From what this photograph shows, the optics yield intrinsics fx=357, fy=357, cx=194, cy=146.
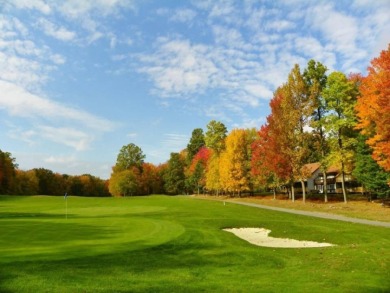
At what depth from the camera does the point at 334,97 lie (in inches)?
1886

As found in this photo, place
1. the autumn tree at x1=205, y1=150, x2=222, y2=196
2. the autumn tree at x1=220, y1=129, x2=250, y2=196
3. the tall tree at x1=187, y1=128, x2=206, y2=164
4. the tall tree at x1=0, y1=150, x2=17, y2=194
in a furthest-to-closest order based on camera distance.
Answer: the tall tree at x1=187, y1=128, x2=206, y2=164, the tall tree at x1=0, y1=150, x2=17, y2=194, the autumn tree at x1=205, y1=150, x2=222, y2=196, the autumn tree at x1=220, y1=129, x2=250, y2=196

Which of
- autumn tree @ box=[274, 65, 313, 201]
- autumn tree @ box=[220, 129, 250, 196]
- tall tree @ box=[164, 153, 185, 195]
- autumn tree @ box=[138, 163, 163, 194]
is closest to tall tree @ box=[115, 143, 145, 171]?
autumn tree @ box=[138, 163, 163, 194]

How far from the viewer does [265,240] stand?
74.1 ft

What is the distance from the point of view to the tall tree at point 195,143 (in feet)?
385

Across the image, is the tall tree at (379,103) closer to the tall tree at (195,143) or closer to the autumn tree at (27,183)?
the tall tree at (195,143)

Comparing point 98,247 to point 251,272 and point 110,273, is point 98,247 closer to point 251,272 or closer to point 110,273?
point 110,273

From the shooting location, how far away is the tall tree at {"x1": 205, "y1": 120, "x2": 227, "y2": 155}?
8476cm

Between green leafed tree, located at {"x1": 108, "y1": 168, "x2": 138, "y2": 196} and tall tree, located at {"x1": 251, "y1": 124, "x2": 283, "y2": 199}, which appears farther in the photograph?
green leafed tree, located at {"x1": 108, "y1": 168, "x2": 138, "y2": 196}

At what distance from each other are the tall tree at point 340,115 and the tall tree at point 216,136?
37860mm

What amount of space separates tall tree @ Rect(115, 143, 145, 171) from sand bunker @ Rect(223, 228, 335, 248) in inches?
4194

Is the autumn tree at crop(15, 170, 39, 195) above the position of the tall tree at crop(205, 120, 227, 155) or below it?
below

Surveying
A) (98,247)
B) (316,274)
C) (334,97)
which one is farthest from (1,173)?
(316,274)

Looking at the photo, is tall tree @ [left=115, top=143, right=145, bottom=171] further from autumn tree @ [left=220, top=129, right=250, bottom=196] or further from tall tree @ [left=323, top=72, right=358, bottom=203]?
tall tree @ [left=323, top=72, right=358, bottom=203]

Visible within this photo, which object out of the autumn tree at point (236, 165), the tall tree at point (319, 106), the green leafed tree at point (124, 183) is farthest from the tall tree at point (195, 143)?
the tall tree at point (319, 106)
